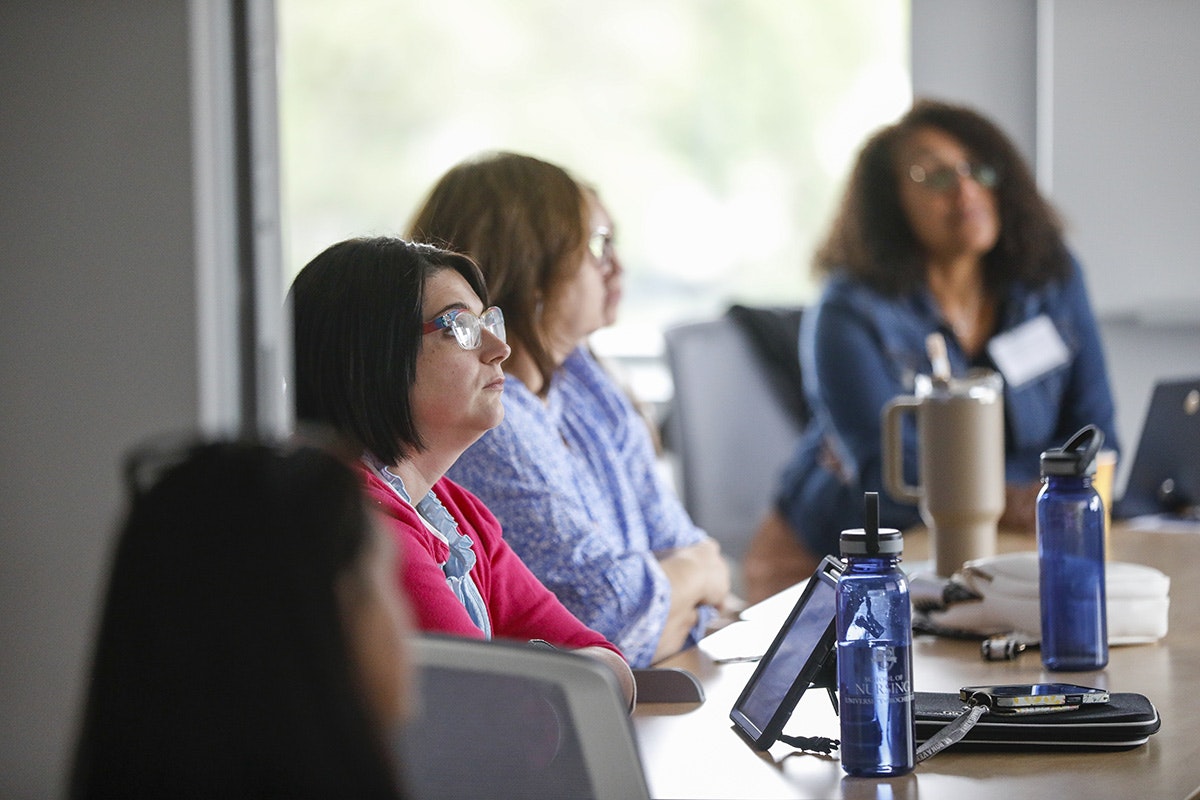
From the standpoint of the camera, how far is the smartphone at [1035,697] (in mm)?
1142

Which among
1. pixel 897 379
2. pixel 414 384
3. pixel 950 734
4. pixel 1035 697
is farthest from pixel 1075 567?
pixel 897 379

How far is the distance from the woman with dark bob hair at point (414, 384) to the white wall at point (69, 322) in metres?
0.32

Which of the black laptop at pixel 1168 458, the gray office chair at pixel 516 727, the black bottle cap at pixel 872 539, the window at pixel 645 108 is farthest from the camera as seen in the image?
the window at pixel 645 108

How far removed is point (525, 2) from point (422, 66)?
43cm

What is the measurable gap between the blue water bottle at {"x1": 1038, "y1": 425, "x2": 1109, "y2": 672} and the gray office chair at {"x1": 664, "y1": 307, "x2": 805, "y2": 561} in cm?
149

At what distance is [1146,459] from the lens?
91.2 inches

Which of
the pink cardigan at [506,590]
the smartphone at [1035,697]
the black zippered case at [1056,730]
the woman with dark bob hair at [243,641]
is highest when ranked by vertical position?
the woman with dark bob hair at [243,641]

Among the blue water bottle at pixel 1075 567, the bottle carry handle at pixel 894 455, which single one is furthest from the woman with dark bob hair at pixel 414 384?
the bottle carry handle at pixel 894 455

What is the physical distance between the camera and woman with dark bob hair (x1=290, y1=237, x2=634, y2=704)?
1174mm

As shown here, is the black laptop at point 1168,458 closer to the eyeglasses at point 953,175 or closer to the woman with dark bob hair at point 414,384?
the eyeglasses at point 953,175

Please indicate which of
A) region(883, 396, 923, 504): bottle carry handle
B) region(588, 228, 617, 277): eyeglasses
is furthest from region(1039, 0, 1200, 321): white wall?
region(588, 228, 617, 277): eyeglasses

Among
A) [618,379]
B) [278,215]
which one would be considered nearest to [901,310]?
[618,379]

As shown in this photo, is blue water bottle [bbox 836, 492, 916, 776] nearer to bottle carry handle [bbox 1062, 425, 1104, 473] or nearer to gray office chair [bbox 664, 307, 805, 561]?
bottle carry handle [bbox 1062, 425, 1104, 473]

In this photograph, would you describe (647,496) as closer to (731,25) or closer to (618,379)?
(618,379)
